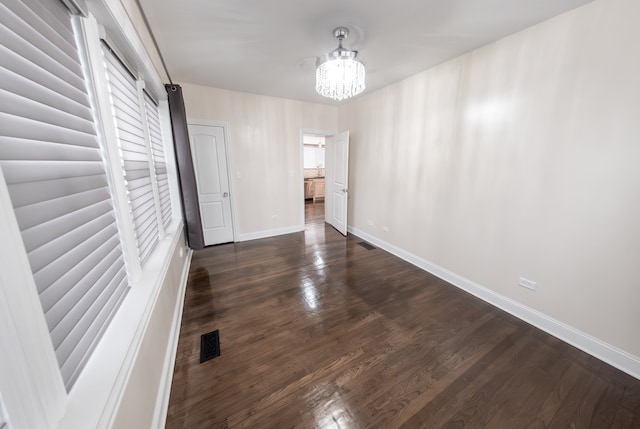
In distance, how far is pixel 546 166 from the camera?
1.94 meters

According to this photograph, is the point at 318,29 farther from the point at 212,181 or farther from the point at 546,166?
the point at 212,181

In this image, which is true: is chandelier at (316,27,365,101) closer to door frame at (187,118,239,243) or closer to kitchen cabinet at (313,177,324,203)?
door frame at (187,118,239,243)

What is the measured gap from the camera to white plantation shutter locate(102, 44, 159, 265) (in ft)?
4.45

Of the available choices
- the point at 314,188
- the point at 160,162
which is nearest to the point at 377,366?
the point at 160,162

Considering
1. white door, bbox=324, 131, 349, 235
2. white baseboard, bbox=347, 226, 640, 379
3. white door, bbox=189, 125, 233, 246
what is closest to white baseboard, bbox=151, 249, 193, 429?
white door, bbox=189, 125, 233, 246

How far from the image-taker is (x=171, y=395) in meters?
1.46

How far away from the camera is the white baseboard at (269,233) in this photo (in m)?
4.23

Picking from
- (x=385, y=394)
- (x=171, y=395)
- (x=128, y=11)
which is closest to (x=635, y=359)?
(x=385, y=394)

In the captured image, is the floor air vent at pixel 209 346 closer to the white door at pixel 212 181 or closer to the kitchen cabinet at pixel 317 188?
the white door at pixel 212 181

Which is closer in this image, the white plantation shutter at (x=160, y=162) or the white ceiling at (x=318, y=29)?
the white ceiling at (x=318, y=29)

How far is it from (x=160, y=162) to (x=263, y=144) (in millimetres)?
1755

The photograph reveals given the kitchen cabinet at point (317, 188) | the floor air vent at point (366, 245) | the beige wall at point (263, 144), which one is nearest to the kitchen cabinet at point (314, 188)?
the kitchen cabinet at point (317, 188)

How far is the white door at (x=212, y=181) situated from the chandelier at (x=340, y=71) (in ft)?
7.27

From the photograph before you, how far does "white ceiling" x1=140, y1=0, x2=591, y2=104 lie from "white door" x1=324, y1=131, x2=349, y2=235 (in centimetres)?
153
